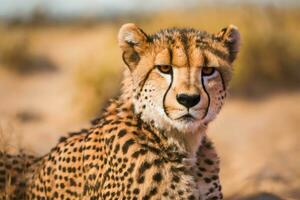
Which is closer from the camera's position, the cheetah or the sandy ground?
the cheetah

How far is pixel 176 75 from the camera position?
300 centimetres

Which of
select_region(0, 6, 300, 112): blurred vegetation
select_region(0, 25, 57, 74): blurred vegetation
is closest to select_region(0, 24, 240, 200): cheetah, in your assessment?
select_region(0, 6, 300, 112): blurred vegetation

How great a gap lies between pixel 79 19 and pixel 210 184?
16.5m

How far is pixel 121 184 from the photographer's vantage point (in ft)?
10.4

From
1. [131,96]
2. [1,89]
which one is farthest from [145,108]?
[1,89]

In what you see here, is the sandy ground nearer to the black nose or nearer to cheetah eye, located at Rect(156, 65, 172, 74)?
cheetah eye, located at Rect(156, 65, 172, 74)

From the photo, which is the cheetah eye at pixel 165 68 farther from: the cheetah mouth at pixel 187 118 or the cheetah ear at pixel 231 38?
the cheetah ear at pixel 231 38

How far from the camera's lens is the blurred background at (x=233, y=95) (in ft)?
19.8

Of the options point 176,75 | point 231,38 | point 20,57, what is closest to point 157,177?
point 176,75

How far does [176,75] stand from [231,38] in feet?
1.65

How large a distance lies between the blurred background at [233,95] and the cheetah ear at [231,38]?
140 centimetres

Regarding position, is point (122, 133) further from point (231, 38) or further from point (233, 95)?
point (233, 95)

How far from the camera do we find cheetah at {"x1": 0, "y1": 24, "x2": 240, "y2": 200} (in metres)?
3.02

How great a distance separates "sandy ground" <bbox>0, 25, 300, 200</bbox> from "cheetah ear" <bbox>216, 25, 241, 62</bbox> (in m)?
1.38
